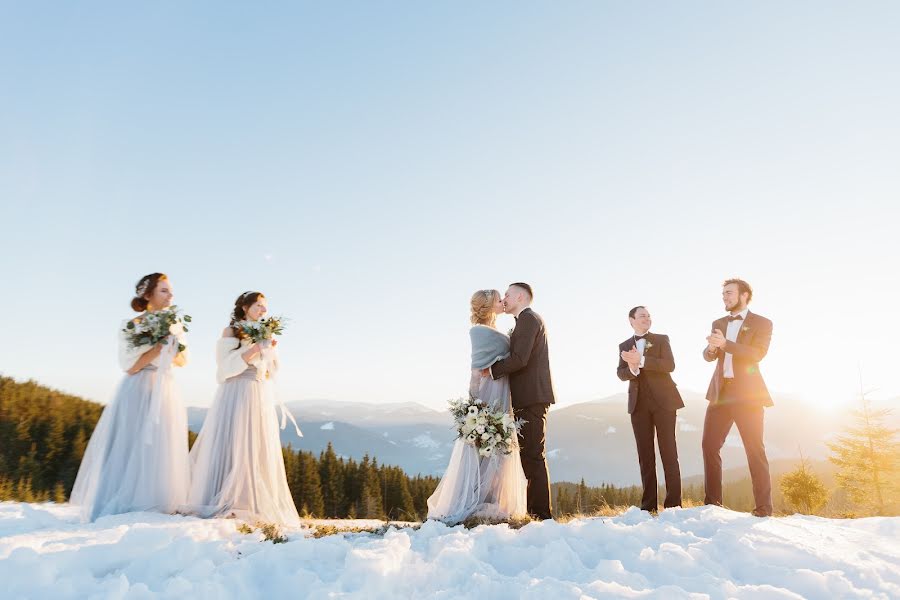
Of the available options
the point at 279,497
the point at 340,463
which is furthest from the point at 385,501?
the point at 279,497

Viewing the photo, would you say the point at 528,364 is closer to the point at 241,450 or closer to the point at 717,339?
the point at 717,339

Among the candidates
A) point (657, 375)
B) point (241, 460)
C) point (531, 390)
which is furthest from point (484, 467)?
point (241, 460)

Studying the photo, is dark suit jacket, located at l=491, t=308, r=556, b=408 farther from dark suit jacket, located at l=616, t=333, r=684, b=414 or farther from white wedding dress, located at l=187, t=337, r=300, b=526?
white wedding dress, located at l=187, t=337, r=300, b=526

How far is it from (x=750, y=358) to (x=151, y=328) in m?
7.98

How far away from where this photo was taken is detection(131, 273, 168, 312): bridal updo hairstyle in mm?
7984

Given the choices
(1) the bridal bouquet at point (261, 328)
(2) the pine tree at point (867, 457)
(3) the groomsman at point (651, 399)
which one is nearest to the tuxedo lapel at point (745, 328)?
(3) the groomsman at point (651, 399)

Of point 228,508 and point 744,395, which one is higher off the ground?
point 744,395

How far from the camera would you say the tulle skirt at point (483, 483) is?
7359 mm

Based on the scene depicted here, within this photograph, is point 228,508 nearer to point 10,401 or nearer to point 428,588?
point 428,588

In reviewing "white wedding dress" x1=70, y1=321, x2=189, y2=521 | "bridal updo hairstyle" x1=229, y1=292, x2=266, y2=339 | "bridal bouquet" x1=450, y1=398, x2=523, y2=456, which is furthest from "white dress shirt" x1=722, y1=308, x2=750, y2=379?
"white wedding dress" x1=70, y1=321, x2=189, y2=521

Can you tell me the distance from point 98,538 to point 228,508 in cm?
231

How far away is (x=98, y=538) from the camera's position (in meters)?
5.34

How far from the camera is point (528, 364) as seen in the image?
24.9 feet

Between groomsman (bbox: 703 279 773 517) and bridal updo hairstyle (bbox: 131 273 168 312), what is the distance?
7676 millimetres
